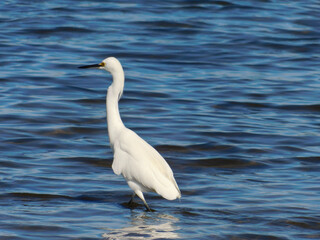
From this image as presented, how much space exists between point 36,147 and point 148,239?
10.2 ft

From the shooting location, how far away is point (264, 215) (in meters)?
7.18

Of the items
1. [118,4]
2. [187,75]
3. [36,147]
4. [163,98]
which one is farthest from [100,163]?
[118,4]

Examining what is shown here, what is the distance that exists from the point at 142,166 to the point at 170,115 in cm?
376

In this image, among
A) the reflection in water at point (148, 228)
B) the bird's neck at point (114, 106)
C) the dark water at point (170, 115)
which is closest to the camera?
the reflection in water at point (148, 228)

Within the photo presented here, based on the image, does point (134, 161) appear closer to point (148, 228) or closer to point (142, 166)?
point (142, 166)

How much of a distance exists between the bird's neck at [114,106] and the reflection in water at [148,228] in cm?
83

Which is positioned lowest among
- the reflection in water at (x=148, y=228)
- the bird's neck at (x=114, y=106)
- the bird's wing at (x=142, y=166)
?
the reflection in water at (x=148, y=228)

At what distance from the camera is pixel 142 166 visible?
7.27 meters

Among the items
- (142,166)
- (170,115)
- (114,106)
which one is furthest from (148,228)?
(170,115)

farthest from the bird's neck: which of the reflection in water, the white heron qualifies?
the reflection in water

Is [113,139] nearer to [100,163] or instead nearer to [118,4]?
[100,163]

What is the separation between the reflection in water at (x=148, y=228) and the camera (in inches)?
259

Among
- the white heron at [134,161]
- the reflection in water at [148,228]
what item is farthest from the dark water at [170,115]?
the white heron at [134,161]

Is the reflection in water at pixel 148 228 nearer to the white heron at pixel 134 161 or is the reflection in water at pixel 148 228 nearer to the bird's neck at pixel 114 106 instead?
the white heron at pixel 134 161
